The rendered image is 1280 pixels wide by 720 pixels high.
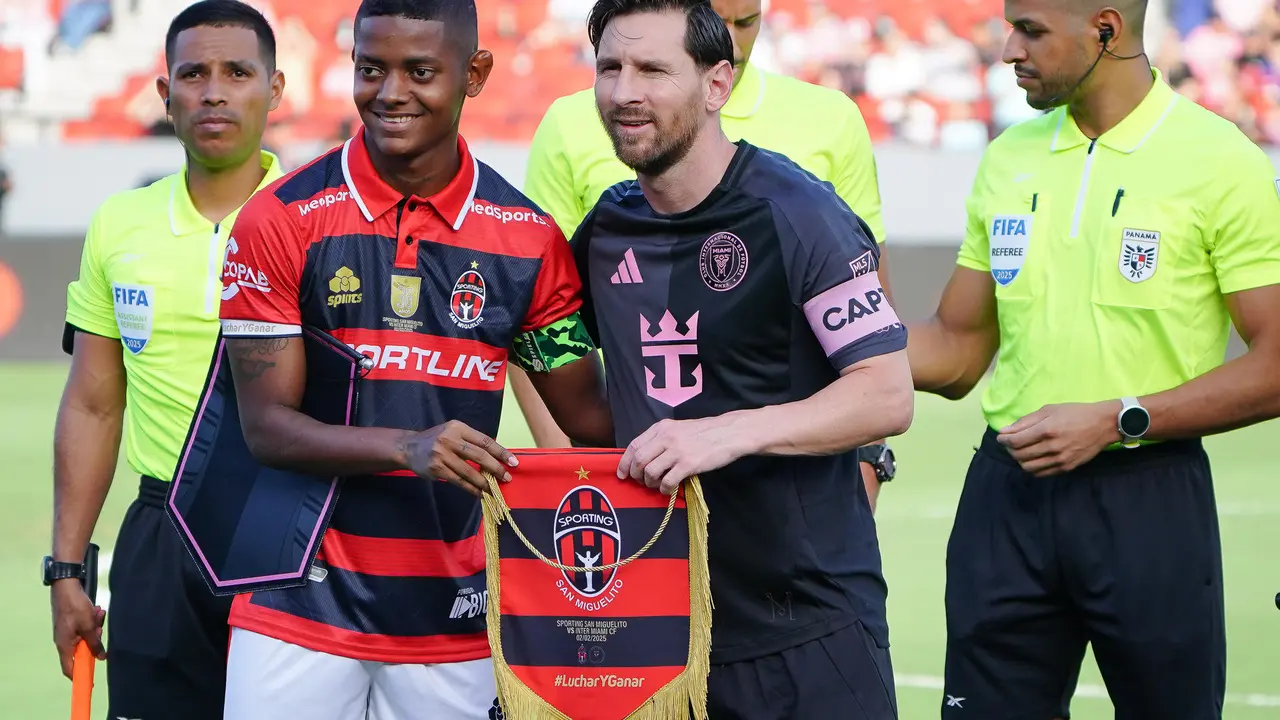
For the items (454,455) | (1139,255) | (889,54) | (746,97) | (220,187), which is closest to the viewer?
(454,455)

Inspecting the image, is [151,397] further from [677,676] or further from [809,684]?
[809,684]

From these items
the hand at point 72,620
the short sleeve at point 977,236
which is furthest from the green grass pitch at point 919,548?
the short sleeve at point 977,236

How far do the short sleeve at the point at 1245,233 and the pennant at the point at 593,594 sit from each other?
180 cm

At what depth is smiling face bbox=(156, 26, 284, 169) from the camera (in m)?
4.52

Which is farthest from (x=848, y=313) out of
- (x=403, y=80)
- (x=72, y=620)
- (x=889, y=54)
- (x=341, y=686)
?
(x=889, y=54)

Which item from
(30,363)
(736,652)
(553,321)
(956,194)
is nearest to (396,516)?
(553,321)

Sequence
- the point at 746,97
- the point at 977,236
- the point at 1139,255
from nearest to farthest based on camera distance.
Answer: the point at 1139,255 → the point at 977,236 → the point at 746,97

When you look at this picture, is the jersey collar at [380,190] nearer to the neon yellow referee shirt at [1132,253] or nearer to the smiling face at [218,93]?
the smiling face at [218,93]

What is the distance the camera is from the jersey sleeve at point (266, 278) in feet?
10.6

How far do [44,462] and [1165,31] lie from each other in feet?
52.1

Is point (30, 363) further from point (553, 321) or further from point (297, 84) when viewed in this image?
point (553, 321)

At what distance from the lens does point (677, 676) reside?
3158mm

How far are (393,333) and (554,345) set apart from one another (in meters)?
0.38

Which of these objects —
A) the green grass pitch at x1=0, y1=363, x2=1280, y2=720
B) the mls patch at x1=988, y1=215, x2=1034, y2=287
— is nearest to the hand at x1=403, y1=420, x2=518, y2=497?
the mls patch at x1=988, y1=215, x2=1034, y2=287
